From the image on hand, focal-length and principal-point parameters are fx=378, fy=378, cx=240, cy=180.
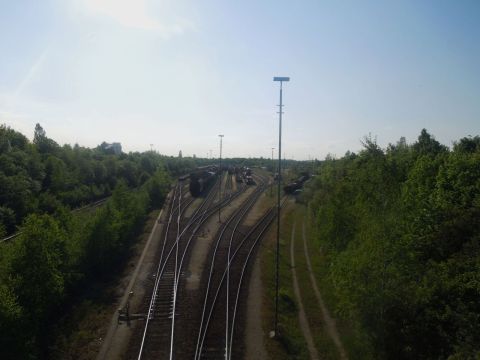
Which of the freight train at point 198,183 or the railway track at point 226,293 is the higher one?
the freight train at point 198,183

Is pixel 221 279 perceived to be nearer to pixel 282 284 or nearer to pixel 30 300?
pixel 282 284

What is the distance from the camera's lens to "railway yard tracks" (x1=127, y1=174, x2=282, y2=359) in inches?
627

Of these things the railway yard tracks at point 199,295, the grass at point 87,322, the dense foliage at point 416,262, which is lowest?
the grass at point 87,322

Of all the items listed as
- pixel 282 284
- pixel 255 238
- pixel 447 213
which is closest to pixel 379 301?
pixel 447 213

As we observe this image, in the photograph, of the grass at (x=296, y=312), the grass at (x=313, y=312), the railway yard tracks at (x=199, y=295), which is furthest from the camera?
the grass at (x=313, y=312)

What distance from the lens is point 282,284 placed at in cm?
2319

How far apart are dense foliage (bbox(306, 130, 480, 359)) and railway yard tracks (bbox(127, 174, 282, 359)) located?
218 inches

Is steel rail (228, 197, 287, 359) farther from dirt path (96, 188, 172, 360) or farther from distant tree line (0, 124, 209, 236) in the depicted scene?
distant tree line (0, 124, 209, 236)

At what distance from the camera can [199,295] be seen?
2081 centimetres

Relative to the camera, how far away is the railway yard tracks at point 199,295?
15.9m

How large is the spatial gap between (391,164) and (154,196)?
34402mm

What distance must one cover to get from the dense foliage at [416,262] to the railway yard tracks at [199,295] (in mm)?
5531

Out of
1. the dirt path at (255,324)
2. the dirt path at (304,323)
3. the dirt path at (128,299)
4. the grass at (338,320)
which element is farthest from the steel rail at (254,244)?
the dirt path at (128,299)

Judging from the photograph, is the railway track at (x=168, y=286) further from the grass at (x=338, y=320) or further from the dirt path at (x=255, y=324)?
the grass at (x=338, y=320)
